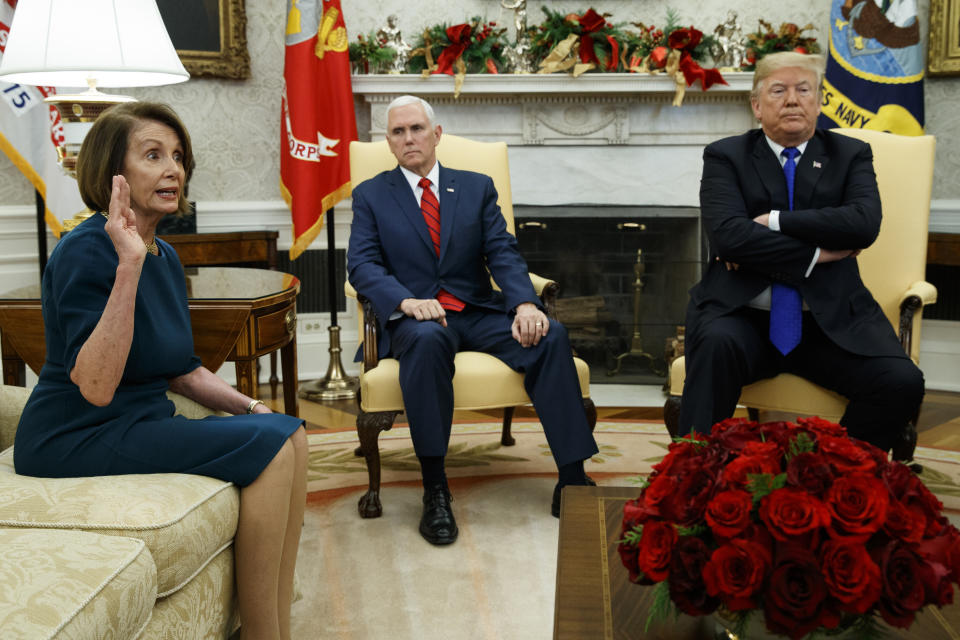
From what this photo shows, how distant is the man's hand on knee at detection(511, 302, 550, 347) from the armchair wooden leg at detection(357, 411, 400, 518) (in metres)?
0.45

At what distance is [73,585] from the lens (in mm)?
1233

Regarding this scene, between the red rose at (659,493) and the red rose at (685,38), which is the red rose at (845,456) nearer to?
the red rose at (659,493)

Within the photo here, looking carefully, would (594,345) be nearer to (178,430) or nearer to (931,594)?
(178,430)

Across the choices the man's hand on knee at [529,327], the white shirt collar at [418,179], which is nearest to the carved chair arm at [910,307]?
the man's hand on knee at [529,327]

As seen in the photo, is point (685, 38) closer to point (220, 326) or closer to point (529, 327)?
point (529, 327)

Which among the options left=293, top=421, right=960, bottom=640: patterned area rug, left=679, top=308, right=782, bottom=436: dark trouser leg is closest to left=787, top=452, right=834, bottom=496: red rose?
left=293, top=421, right=960, bottom=640: patterned area rug

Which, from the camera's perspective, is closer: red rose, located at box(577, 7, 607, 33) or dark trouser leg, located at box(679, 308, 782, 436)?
dark trouser leg, located at box(679, 308, 782, 436)

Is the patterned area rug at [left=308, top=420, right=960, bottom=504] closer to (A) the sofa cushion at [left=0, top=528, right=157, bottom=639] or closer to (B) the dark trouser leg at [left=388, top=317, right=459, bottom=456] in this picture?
(B) the dark trouser leg at [left=388, top=317, right=459, bottom=456]

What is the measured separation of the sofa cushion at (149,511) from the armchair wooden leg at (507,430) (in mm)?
1836

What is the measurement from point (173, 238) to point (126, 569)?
2664 millimetres

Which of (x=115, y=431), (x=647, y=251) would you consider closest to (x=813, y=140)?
→ (x=647, y=251)

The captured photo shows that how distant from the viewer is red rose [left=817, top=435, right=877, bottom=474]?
3.58 ft

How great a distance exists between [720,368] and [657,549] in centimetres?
142

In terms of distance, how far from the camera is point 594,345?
4613 mm
